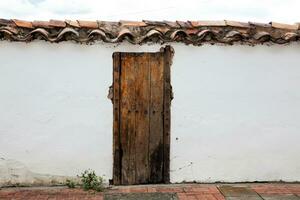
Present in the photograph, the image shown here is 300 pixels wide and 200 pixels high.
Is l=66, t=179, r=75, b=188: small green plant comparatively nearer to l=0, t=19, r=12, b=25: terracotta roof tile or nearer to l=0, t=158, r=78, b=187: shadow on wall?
l=0, t=158, r=78, b=187: shadow on wall

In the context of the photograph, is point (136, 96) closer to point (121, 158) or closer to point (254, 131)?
point (121, 158)

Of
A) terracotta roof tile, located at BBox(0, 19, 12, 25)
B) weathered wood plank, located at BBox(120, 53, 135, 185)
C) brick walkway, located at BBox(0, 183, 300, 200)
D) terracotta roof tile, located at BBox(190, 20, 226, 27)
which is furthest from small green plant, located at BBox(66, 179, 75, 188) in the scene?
terracotta roof tile, located at BBox(190, 20, 226, 27)

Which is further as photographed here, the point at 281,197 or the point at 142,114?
the point at 142,114

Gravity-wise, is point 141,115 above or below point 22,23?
below

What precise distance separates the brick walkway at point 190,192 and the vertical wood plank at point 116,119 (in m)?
0.28

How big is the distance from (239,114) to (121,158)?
85.2 inches

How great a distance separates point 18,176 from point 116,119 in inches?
74.0

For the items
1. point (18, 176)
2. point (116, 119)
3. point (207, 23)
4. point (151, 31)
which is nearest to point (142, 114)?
point (116, 119)

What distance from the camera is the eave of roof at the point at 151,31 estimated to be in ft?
22.8

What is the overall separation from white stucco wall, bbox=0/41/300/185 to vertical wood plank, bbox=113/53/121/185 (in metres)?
0.09

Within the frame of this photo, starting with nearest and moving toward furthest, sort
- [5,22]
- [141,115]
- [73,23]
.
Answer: [5,22], [73,23], [141,115]

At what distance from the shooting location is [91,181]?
23.4ft

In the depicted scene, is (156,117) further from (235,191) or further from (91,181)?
(235,191)

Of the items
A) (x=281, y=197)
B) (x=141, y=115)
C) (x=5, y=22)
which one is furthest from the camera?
(x=141, y=115)
